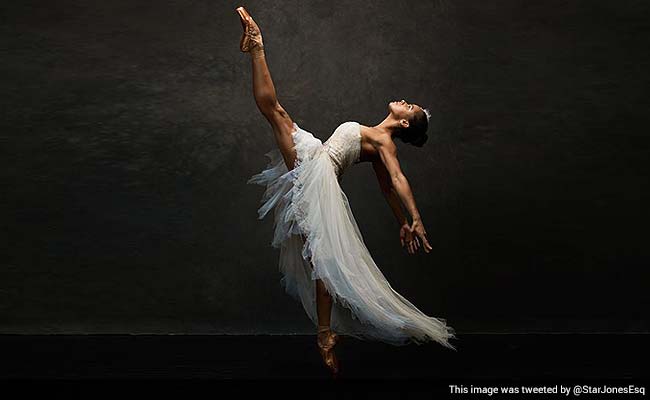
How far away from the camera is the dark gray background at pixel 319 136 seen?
5191 millimetres

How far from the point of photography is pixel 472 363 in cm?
381

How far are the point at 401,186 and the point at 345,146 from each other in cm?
36

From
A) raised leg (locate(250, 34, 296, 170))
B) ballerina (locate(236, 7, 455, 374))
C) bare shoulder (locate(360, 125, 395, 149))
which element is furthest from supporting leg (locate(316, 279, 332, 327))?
bare shoulder (locate(360, 125, 395, 149))

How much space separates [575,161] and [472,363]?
6.81 feet

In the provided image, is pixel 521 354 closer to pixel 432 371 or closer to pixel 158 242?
pixel 432 371

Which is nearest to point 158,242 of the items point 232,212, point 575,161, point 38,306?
point 232,212

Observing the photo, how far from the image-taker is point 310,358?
4.09 m

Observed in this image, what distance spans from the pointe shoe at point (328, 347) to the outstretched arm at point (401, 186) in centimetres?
61

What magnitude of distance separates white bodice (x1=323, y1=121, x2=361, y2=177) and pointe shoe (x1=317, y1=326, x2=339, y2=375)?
78cm

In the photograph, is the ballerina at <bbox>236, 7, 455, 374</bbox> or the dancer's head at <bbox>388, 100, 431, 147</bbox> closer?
the ballerina at <bbox>236, 7, 455, 374</bbox>

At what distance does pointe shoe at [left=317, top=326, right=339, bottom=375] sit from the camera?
3.51 m

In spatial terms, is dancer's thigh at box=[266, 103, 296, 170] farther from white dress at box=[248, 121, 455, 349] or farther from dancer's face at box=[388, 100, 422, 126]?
dancer's face at box=[388, 100, 422, 126]

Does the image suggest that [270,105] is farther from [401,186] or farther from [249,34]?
[401,186]

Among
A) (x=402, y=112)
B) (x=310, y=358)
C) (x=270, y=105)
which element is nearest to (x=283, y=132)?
(x=270, y=105)
